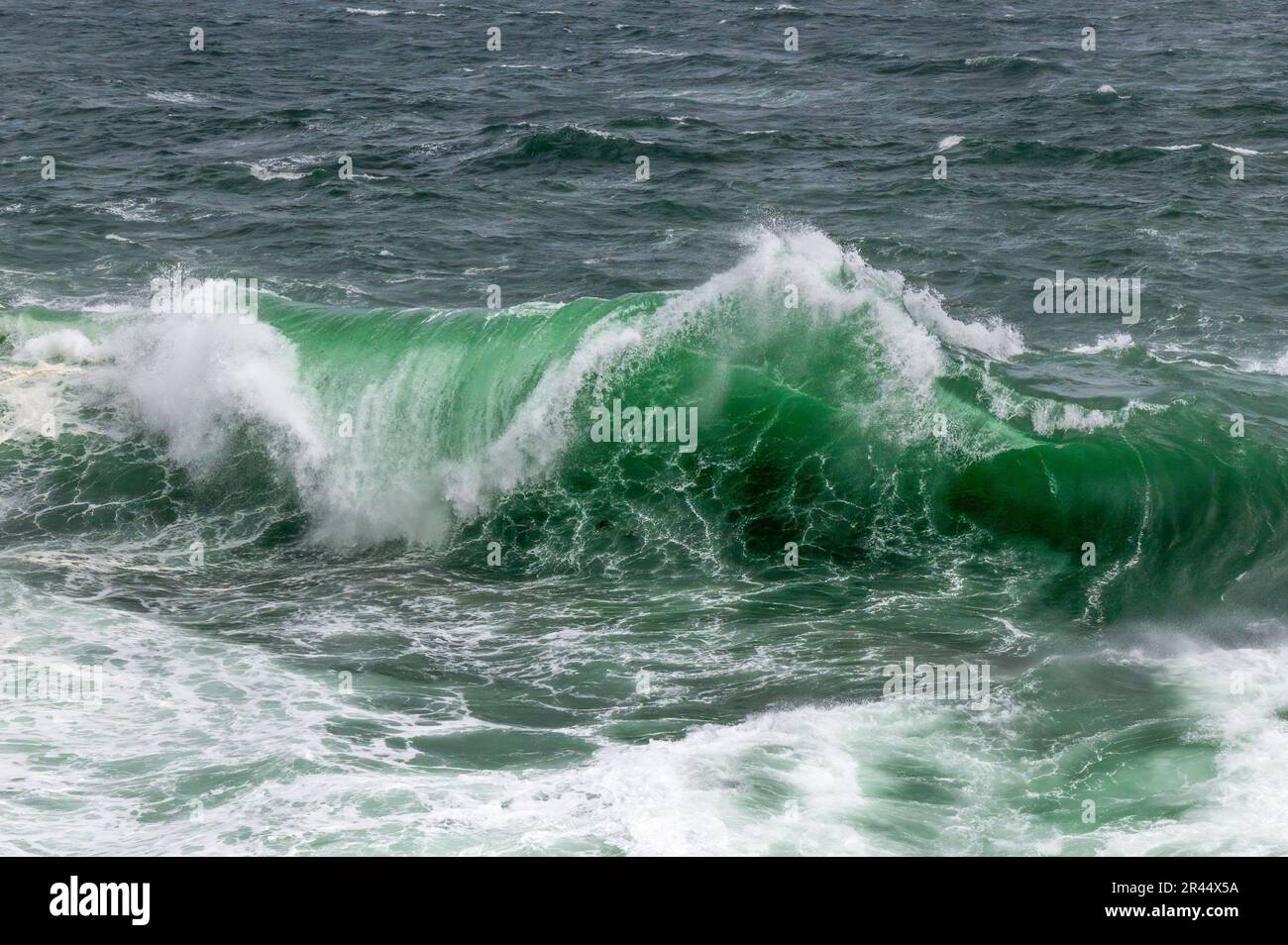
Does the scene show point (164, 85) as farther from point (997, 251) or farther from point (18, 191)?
point (997, 251)

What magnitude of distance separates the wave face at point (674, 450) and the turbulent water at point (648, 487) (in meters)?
0.07

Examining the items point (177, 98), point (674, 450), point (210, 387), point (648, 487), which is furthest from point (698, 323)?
point (177, 98)

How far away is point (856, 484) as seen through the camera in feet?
69.1

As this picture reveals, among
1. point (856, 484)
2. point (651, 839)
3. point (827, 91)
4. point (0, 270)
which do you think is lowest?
point (651, 839)

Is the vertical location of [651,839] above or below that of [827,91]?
below

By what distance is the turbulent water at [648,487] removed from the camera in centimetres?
1411

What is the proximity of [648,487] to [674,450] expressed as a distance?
840mm

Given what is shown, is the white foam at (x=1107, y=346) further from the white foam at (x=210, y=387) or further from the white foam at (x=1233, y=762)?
the white foam at (x=210, y=387)

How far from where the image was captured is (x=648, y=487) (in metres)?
21.4

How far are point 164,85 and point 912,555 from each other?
34.3 metres

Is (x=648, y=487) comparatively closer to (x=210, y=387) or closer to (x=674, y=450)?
(x=674, y=450)

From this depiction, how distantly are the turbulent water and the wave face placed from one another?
2.8 inches

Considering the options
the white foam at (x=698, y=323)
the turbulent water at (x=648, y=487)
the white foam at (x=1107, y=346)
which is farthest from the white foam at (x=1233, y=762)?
the white foam at (x=1107, y=346)

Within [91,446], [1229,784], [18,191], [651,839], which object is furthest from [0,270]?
[1229,784]
